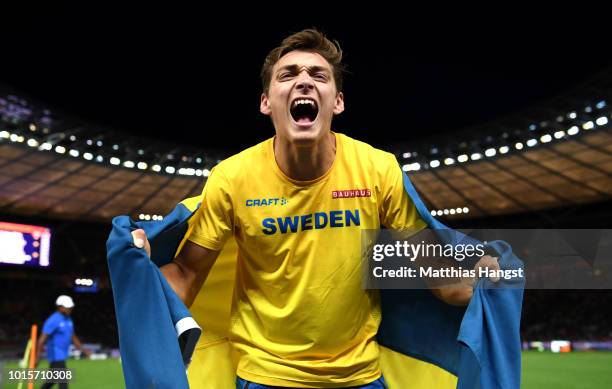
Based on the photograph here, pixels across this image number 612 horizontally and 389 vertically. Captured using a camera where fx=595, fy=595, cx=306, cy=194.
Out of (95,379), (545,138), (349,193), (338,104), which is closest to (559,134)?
(545,138)

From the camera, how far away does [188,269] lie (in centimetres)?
293

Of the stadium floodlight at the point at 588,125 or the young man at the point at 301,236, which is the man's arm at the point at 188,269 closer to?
the young man at the point at 301,236

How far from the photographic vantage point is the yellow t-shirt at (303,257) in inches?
109

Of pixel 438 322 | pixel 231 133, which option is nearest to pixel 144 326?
pixel 438 322

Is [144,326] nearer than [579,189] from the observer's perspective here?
Yes

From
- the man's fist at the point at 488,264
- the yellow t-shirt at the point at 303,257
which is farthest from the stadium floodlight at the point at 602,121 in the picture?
the man's fist at the point at 488,264

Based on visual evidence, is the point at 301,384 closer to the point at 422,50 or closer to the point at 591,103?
the point at 422,50

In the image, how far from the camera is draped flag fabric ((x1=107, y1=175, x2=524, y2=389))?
7.96 feet

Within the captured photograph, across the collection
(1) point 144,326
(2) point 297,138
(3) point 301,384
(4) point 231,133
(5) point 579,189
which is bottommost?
(3) point 301,384

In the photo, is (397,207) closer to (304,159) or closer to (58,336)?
(304,159)

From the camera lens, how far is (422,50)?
19219 mm

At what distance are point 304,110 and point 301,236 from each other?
24.5 inches

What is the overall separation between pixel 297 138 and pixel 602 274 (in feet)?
87.3

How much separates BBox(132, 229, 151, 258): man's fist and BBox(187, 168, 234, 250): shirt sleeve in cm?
33
